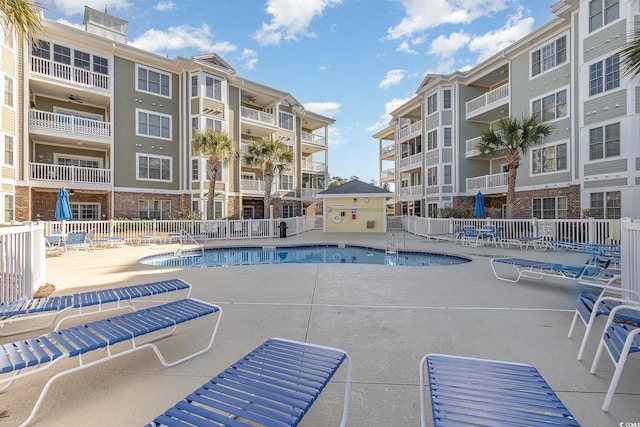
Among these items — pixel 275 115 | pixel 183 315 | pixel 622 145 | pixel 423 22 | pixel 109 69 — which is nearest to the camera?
pixel 183 315

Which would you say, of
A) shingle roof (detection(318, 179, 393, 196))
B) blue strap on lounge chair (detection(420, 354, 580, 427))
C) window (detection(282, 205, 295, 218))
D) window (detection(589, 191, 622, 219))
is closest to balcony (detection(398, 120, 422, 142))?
shingle roof (detection(318, 179, 393, 196))

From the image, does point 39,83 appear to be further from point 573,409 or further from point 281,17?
point 573,409

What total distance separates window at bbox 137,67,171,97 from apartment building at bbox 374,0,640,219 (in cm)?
2029

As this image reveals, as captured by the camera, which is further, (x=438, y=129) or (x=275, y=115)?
(x=275, y=115)

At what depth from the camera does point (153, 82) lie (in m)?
22.2

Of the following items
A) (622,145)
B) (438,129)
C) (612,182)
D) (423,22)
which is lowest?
(612,182)

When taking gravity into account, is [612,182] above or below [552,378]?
above

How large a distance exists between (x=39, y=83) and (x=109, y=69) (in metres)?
3.81

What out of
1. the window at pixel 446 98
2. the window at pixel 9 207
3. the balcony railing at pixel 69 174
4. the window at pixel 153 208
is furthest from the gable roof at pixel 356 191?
the window at pixel 9 207

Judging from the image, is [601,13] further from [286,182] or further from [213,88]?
[286,182]

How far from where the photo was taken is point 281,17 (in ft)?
59.8

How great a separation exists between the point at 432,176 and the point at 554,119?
968 centimetres

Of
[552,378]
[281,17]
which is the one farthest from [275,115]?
[552,378]

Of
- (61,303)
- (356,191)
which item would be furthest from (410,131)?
(61,303)
